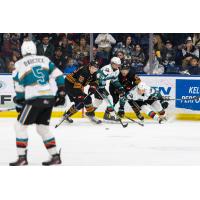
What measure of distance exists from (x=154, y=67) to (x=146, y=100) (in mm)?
999

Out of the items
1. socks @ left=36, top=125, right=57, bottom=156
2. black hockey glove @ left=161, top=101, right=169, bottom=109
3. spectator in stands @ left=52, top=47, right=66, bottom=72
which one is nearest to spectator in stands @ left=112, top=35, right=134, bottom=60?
spectator in stands @ left=52, top=47, right=66, bottom=72

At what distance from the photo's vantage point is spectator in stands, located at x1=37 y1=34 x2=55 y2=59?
12375mm

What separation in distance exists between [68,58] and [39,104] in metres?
5.29

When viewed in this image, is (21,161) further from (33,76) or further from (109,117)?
(109,117)

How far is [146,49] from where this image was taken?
12.2 metres

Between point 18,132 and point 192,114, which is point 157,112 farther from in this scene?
point 18,132

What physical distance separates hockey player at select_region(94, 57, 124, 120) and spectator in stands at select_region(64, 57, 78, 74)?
1060mm

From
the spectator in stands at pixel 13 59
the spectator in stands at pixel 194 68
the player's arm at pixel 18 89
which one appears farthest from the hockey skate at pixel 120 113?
the player's arm at pixel 18 89

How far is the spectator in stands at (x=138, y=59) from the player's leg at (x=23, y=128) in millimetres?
5092

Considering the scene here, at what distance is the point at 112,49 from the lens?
12.4 metres

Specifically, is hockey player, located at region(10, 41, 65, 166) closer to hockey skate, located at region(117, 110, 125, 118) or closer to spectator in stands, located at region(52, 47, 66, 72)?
hockey skate, located at region(117, 110, 125, 118)

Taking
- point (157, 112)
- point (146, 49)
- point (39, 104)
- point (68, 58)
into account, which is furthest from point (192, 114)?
point (39, 104)

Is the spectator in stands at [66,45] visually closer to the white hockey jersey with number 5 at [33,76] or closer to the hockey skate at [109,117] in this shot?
the hockey skate at [109,117]

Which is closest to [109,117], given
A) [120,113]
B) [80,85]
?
[120,113]
